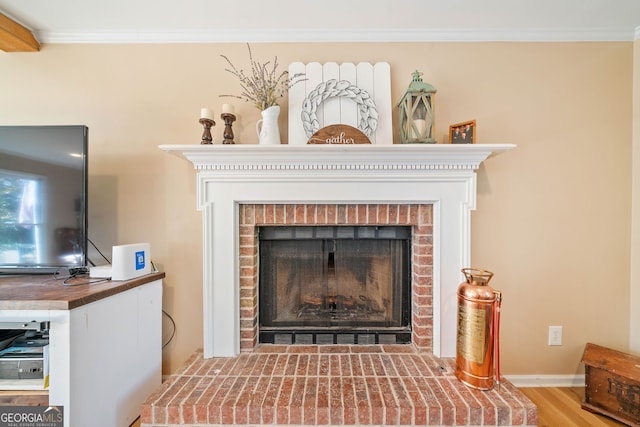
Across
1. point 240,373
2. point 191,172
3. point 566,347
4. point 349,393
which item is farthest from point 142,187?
point 566,347

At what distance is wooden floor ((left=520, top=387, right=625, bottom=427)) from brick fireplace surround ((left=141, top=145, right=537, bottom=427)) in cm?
47

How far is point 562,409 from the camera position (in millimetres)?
1397

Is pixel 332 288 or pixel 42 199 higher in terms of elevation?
pixel 42 199

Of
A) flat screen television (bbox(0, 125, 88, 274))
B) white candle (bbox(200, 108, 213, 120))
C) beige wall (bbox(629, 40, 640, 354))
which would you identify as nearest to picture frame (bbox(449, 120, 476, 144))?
beige wall (bbox(629, 40, 640, 354))

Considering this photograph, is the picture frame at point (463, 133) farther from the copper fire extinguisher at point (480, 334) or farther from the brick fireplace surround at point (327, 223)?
the copper fire extinguisher at point (480, 334)

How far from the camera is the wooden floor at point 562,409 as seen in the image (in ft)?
4.31

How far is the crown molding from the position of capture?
1517 mm

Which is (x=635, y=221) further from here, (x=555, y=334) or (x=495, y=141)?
(x=495, y=141)

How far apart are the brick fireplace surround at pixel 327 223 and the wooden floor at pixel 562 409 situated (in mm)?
467

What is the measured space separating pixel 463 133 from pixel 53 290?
6.85 ft

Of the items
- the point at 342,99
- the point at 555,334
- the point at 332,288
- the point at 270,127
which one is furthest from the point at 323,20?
the point at 555,334

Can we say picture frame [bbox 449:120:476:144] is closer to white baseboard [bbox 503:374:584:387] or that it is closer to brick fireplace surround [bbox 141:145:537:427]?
brick fireplace surround [bbox 141:145:537:427]

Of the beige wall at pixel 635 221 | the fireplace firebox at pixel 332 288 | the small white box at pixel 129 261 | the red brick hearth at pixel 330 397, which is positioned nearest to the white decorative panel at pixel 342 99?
the fireplace firebox at pixel 332 288

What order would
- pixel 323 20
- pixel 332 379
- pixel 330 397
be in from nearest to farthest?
pixel 330 397
pixel 332 379
pixel 323 20
